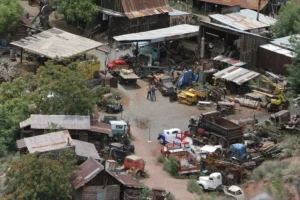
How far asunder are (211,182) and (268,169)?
9.33ft

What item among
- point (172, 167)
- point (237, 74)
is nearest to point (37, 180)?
point (172, 167)

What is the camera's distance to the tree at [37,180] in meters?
30.1

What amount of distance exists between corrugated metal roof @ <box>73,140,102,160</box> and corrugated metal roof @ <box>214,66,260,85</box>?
505 inches

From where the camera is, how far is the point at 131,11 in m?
55.8

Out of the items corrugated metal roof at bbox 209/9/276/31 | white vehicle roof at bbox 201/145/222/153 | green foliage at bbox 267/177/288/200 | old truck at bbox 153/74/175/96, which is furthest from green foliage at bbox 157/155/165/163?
corrugated metal roof at bbox 209/9/276/31

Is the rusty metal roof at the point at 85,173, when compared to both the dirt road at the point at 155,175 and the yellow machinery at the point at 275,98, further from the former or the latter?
the yellow machinery at the point at 275,98

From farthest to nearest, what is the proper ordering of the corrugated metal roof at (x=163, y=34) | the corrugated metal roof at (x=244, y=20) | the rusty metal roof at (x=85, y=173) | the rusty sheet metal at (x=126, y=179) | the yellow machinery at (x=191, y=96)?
the corrugated metal roof at (x=244, y=20)
the corrugated metal roof at (x=163, y=34)
the yellow machinery at (x=191, y=96)
the rusty sheet metal at (x=126, y=179)
the rusty metal roof at (x=85, y=173)

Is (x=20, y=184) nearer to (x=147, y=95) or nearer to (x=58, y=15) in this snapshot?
(x=147, y=95)

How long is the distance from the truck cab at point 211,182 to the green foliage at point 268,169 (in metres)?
1.75

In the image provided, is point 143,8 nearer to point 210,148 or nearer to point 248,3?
point 248,3

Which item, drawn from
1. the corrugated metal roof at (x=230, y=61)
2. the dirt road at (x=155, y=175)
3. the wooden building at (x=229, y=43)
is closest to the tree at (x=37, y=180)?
the dirt road at (x=155, y=175)

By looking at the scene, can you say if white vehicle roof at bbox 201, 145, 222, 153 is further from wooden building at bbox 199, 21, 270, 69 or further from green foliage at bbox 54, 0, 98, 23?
green foliage at bbox 54, 0, 98, 23

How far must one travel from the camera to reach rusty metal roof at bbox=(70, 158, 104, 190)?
105ft

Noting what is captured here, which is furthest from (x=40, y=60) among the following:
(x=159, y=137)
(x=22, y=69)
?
(x=159, y=137)
